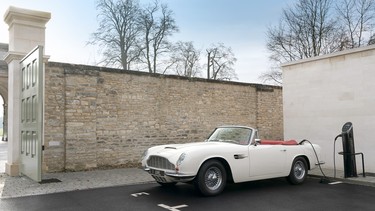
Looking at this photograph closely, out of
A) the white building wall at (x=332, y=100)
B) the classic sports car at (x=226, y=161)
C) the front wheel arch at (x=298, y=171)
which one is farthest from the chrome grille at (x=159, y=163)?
the white building wall at (x=332, y=100)

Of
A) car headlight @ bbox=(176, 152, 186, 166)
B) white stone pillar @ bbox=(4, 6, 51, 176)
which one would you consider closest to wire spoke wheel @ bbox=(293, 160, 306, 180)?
car headlight @ bbox=(176, 152, 186, 166)

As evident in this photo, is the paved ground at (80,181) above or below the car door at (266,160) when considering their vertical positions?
below

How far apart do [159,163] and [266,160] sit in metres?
2.45

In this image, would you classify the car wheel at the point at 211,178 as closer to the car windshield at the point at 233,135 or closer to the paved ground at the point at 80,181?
the car windshield at the point at 233,135

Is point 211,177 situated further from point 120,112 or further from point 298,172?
point 120,112

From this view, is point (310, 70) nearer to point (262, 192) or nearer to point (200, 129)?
point (200, 129)

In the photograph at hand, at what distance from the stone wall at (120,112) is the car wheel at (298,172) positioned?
5300mm

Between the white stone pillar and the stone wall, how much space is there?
2.54 ft

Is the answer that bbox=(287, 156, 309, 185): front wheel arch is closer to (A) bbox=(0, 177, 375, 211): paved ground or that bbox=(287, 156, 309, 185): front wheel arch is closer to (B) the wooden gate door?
(A) bbox=(0, 177, 375, 211): paved ground

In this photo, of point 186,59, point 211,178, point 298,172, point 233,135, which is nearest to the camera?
point 211,178

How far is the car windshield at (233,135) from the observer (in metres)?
8.01

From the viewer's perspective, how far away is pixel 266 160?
7957 mm

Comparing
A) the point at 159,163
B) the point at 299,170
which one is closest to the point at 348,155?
the point at 299,170

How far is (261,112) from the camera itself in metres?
16.1
